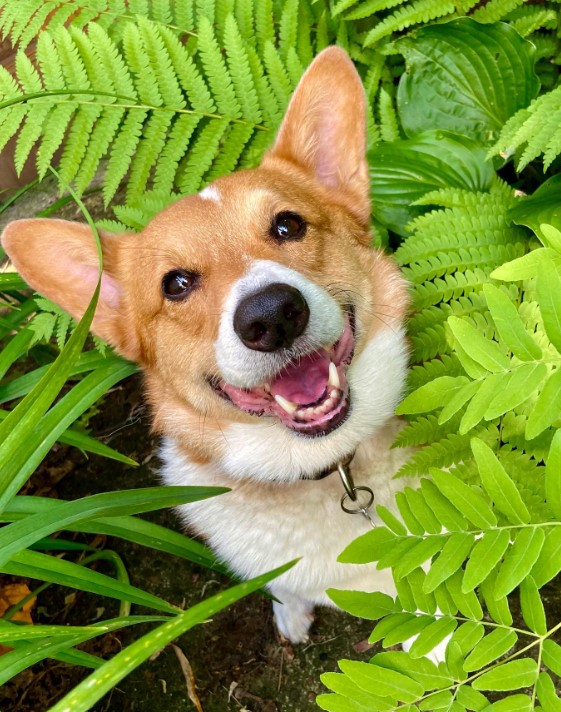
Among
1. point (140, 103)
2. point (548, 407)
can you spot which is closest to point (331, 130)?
point (140, 103)

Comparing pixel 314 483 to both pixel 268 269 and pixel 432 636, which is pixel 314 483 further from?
pixel 432 636

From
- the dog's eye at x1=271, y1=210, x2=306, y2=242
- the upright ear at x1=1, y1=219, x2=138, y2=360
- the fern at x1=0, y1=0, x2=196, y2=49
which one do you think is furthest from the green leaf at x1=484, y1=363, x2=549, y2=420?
the fern at x1=0, y1=0, x2=196, y2=49

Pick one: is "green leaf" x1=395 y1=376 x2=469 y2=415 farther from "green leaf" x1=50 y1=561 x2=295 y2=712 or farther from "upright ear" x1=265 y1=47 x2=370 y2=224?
"upright ear" x1=265 y1=47 x2=370 y2=224

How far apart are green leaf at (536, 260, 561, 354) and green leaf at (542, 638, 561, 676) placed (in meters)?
0.56

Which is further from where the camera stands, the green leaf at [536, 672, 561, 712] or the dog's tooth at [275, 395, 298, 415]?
the dog's tooth at [275, 395, 298, 415]

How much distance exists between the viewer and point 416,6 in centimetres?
247

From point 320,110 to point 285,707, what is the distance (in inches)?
91.1

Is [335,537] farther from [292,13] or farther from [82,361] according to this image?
[292,13]

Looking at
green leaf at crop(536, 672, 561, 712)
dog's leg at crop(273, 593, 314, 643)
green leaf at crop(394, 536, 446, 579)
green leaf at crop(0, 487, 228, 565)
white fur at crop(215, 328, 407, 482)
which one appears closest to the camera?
green leaf at crop(536, 672, 561, 712)

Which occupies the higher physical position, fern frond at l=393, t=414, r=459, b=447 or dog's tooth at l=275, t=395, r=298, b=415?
dog's tooth at l=275, t=395, r=298, b=415

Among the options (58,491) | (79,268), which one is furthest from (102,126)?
(58,491)

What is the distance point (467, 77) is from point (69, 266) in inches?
66.4

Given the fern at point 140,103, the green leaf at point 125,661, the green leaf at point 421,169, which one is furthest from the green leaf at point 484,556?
the fern at point 140,103

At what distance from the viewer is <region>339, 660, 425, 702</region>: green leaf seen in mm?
1232
